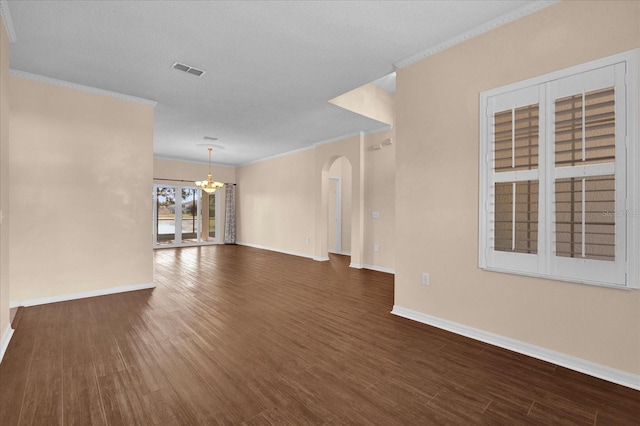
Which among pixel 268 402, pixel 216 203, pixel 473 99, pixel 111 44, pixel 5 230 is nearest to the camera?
pixel 268 402

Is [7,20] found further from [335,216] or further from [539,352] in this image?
[335,216]

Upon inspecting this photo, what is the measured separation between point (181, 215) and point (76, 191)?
594 cm

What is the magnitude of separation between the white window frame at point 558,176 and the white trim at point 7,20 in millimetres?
4259

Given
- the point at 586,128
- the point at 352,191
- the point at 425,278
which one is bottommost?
the point at 425,278

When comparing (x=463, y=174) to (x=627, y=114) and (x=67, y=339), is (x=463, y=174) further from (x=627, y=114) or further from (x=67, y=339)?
(x=67, y=339)

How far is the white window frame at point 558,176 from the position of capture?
2084mm

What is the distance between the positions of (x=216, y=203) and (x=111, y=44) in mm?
7997

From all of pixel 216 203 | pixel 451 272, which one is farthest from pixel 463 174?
pixel 216 203

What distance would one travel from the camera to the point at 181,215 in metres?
9.88

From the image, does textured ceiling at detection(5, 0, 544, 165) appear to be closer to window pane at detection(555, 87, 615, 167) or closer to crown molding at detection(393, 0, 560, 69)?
crown molding at detection(393, 0, 560, 69)

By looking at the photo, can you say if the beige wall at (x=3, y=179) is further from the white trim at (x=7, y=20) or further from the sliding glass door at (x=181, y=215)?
the sliding glass door at (x=181, y=215)

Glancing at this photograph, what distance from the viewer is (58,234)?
3.96 m

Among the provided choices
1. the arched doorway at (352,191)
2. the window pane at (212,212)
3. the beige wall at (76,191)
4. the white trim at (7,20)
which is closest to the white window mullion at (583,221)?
the arched doorway at (352,191)

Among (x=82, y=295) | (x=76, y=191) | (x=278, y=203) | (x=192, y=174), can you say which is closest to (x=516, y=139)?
(x=76, y=191)
